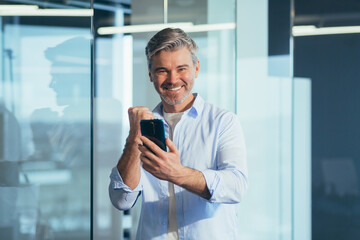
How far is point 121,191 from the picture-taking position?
161cm

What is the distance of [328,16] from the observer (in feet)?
11.5

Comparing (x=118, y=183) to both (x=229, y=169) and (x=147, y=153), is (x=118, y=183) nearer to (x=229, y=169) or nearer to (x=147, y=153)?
(x=147, y=153)

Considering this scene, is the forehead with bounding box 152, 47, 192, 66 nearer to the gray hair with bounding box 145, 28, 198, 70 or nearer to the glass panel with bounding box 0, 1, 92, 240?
the gray hair with bounding box 145, 28, 198, 70

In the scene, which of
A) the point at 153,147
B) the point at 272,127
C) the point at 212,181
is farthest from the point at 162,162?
the point at 272,127

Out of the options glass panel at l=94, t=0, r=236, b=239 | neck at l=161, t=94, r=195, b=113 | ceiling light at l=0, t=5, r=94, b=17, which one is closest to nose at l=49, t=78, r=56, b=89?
glass panel at l=94, t=0, r=236, b=239

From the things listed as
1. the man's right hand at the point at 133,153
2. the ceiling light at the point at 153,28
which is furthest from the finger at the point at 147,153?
the ceiling light at the point at 153,28

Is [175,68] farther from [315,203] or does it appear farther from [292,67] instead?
[315,203]

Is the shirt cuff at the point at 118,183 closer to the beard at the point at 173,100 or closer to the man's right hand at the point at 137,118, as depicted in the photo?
the man's right hand at the point at 137,118

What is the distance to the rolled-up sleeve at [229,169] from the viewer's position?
1.45 m

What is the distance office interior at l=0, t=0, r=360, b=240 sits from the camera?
2738 millimetres

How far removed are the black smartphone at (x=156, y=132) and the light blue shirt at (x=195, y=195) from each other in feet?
0.78

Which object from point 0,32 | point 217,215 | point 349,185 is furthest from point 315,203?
point 0,32

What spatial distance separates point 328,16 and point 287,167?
50.4 inches

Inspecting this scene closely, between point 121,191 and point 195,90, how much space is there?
1.45 meters
